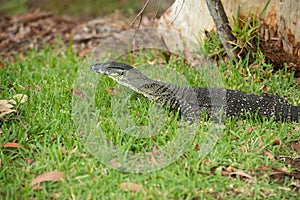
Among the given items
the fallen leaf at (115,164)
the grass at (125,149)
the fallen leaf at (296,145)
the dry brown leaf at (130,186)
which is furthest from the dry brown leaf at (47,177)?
the fallen leaf at (296,145)

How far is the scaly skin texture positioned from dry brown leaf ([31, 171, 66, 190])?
1.53 metres

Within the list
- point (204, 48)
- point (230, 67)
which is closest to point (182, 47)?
point (204, 48)

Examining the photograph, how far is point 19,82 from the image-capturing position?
5.47 metres

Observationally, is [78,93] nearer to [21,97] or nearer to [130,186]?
[21,97]

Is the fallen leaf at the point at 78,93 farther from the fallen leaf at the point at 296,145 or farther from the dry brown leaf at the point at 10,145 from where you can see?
the fallen leaf at the point at 296,145

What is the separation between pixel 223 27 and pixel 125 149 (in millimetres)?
2202

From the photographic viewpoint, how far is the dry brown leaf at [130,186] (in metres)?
3.55

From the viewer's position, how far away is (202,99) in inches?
190

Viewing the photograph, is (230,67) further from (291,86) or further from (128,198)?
(128,198)

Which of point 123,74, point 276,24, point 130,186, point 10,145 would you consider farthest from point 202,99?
point 10,145

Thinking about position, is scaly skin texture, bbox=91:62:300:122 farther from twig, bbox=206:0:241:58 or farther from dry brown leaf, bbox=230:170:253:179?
dry brown leaf, bbox=230:170:253:179

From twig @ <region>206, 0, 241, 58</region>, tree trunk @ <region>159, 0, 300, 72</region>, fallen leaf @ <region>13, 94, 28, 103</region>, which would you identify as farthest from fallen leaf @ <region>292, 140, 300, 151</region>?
fallen leaf @ <region>13, 94, 28, 103</region>

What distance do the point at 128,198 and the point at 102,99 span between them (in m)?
1.71

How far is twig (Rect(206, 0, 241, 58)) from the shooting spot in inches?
207
